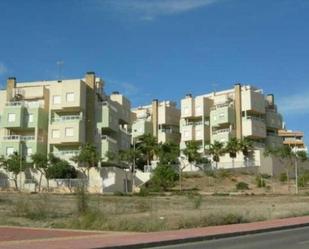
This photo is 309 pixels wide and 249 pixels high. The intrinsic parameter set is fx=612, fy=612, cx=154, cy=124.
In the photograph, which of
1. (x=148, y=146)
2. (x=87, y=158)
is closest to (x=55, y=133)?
(x=87, y=158)

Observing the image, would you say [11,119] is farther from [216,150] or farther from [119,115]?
[216,150]

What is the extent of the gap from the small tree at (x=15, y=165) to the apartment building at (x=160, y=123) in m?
37.9

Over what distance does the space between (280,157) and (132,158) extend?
82.5 feet

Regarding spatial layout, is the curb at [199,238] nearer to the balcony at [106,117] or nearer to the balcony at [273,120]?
the balcony at [106,117]

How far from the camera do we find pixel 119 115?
349 feet

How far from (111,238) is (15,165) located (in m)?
66.1

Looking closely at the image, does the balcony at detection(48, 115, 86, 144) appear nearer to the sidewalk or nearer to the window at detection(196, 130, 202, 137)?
the window at detection(196, 130, 202, 137)

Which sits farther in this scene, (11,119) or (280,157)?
(280,157)

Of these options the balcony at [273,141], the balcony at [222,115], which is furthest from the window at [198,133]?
the balcony at [273,141]

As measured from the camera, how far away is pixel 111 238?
21.1 m

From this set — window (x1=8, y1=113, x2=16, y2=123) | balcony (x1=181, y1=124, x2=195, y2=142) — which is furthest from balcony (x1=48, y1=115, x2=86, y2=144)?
balcony (x1=181, y1=124, x2=195, y2=142)

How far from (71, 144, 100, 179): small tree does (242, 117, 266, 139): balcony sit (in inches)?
1259

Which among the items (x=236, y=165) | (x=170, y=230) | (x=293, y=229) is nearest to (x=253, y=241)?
(x=170, y=230)

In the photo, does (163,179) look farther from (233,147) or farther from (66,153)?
(233,147)
